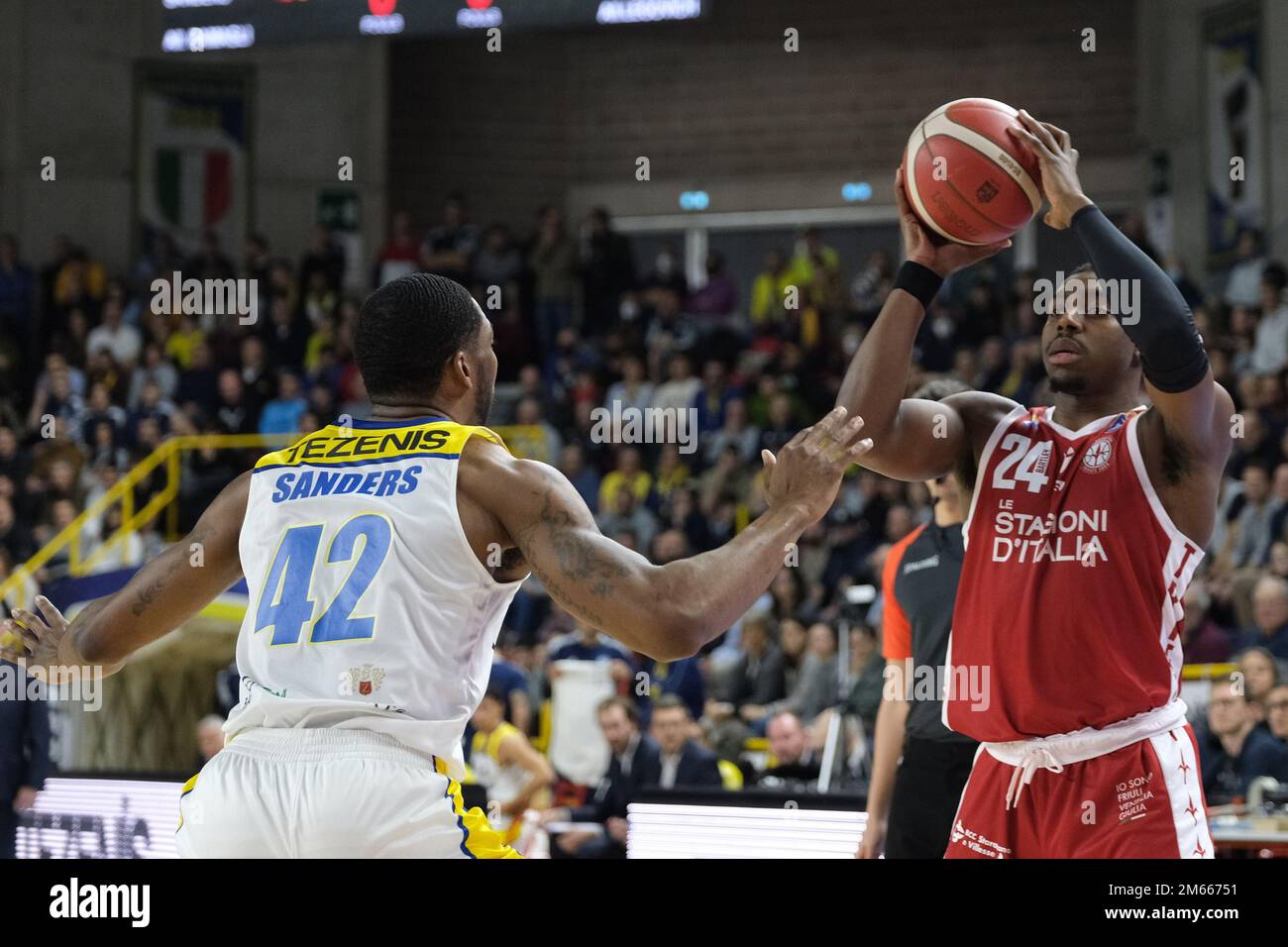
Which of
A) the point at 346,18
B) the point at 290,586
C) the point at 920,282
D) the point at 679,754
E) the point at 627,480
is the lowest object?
the point at 679,754

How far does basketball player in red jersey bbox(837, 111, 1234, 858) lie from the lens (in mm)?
3898

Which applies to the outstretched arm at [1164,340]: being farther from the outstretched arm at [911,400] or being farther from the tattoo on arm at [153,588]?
the tattoo on arm at [153,588]

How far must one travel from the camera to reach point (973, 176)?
430cm

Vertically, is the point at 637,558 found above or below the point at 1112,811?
above

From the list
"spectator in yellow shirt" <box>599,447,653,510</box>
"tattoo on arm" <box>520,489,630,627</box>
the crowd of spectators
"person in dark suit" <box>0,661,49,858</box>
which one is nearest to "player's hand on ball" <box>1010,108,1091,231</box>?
"tattoo on arm" <box>520,489,630,627</box>

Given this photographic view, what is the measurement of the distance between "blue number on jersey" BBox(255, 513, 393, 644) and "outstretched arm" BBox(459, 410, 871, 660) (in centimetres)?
22

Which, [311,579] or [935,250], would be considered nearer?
[311,579]

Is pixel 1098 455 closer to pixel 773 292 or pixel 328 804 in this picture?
pixel 328 804

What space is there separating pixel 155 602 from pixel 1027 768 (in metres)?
2.14

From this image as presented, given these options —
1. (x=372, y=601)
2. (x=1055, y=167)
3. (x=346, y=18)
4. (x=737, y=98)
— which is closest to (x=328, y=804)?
(x=372, y=601)

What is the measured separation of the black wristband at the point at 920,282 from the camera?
4.36 meters

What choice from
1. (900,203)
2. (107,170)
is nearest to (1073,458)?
(900,203)

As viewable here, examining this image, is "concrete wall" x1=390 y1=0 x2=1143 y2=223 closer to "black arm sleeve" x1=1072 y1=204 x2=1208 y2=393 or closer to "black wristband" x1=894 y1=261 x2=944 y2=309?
"black wristband" x1=894 y1=261 x2=944 y2=309

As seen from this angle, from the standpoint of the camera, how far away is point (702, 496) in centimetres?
1359
